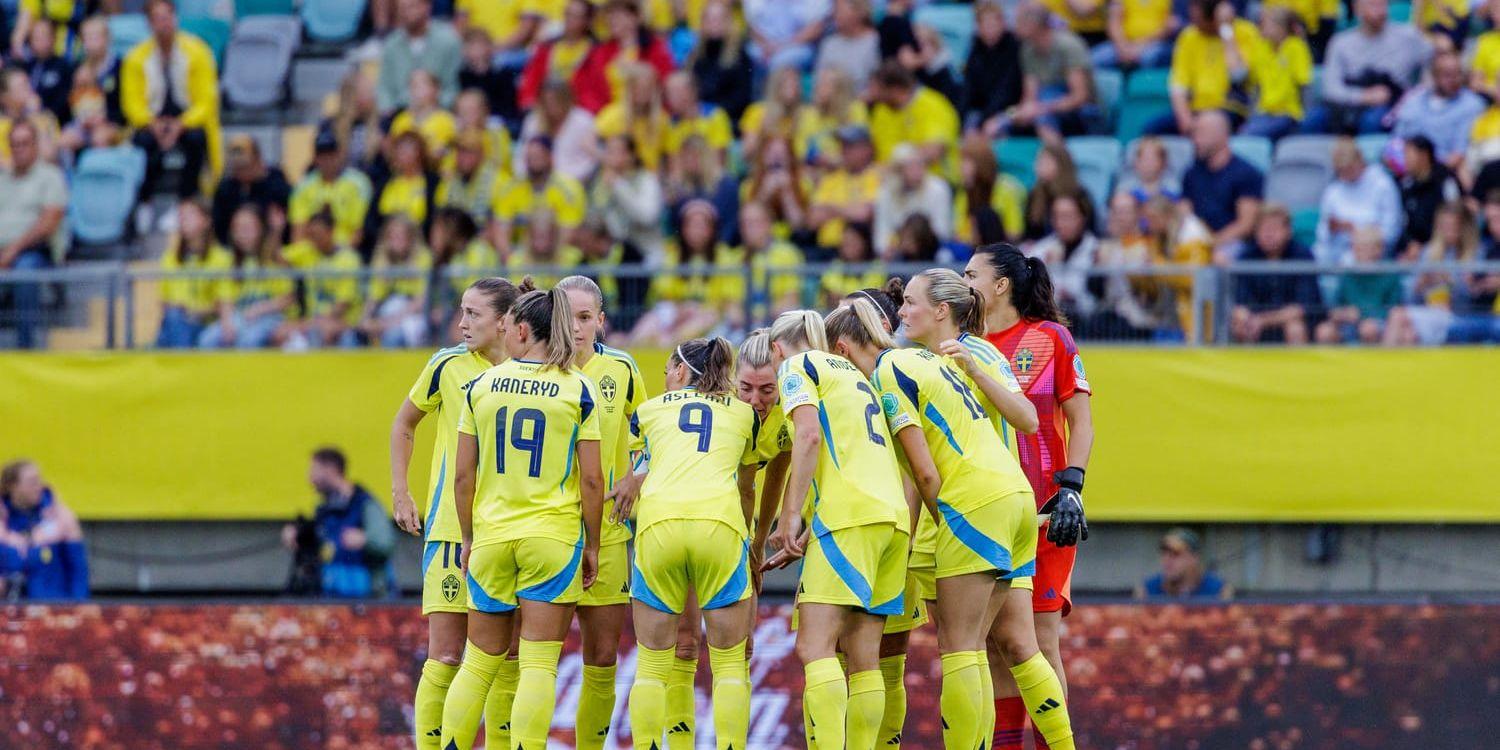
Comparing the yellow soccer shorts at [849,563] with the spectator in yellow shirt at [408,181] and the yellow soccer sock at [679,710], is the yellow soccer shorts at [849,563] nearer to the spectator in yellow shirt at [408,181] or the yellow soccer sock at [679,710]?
the yellow soccer sock at [679,710]

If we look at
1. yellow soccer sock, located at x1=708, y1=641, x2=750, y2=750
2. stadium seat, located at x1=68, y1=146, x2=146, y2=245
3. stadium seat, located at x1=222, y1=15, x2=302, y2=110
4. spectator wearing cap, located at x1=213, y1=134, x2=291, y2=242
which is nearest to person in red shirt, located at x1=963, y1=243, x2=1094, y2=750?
yellow soccer sock, located at x1=708, y1=641, x2=750, y2=750

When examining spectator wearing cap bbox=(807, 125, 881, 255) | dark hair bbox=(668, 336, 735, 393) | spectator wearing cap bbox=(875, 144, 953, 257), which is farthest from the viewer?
spectator wearing cap bbox=(807, 125, 881, 255)

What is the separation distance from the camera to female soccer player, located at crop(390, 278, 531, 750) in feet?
29.2

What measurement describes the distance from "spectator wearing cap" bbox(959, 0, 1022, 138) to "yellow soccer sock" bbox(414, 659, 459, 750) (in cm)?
786

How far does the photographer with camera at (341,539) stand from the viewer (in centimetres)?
1293

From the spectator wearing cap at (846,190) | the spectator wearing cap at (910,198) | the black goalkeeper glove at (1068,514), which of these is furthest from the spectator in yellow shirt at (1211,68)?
the black goalkeeper glove at (1068,514)

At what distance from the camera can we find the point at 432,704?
29.1 ft

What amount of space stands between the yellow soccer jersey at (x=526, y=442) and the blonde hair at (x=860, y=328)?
3.71 feet

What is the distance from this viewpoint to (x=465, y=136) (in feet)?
50.4

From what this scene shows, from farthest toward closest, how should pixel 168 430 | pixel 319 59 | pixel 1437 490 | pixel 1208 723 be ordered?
pixel 319 59 < pixel 168 430 < pixel 1437 490 < pixel 1208 723

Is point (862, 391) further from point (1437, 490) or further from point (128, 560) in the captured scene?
point (128, 560)

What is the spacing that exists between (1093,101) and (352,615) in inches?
280

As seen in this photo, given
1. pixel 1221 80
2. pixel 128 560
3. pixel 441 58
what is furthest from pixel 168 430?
pixel 1221 80

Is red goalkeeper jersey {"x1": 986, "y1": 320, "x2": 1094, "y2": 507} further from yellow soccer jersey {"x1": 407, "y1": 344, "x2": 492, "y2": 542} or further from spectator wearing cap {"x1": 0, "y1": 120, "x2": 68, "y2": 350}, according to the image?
spectator wearing cap {"x1": 0, "y1": 120, "x2": 68, "y2": 350}
